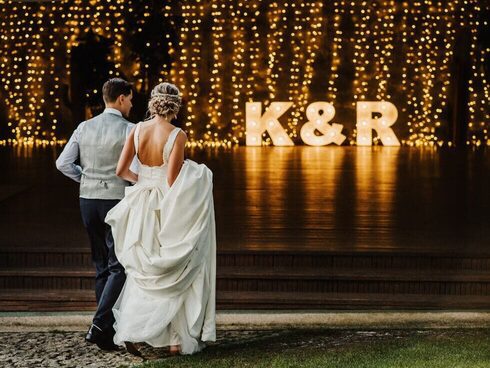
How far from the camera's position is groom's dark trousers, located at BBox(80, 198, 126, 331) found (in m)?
5.59

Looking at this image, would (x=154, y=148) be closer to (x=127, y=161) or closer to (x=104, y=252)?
(x=127, y=161)

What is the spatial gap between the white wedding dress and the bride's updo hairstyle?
0.40 feet

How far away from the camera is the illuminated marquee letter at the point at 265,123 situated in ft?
65.8

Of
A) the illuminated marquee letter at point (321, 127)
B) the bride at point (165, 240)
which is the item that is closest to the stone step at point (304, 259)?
the bride at point (165, 240)

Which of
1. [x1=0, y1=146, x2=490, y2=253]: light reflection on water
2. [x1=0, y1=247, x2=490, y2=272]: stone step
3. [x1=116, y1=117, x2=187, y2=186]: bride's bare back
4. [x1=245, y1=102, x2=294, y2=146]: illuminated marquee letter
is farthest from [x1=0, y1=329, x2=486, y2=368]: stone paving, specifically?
[x1=245, y1=102, x2=294, y2=146]: illuminated marquee letter

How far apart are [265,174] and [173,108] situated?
27.7 feet

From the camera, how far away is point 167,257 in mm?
5230

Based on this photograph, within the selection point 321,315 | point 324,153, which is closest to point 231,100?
point 324,153

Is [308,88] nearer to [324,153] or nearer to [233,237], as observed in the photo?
[324,153]

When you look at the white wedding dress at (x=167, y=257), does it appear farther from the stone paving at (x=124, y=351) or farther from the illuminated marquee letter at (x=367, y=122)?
the illuminated marquee letter at (x=367, y=122)

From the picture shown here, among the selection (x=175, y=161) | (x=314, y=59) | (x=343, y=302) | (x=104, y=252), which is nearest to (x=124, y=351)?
(x=104, y=252)

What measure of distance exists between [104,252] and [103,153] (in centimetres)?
59

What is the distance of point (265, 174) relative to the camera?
45.2ft

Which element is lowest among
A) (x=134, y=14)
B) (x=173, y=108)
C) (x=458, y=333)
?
(x=458, y=333)
